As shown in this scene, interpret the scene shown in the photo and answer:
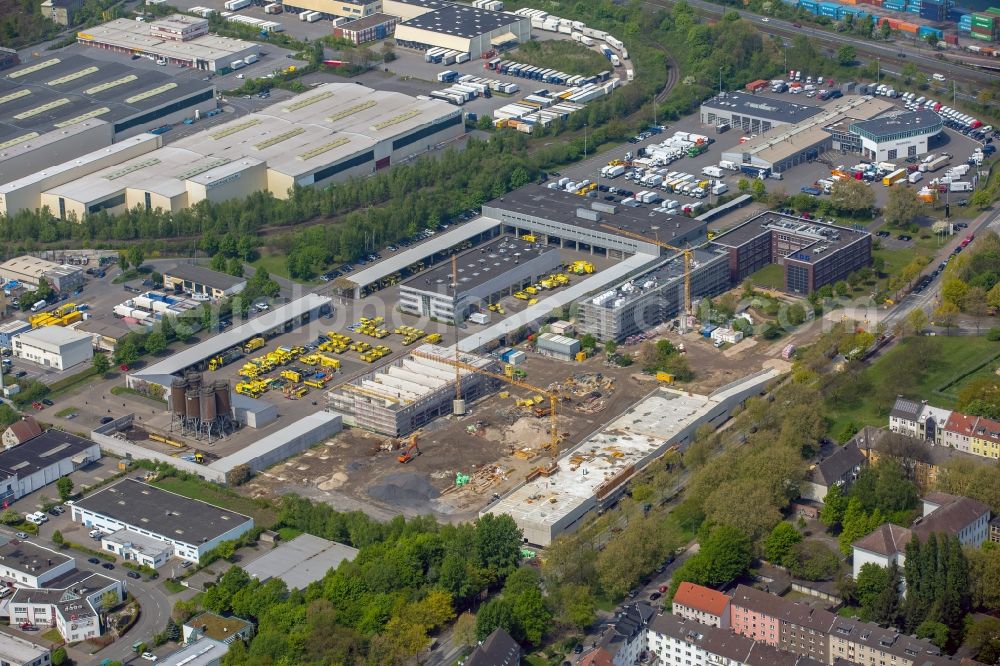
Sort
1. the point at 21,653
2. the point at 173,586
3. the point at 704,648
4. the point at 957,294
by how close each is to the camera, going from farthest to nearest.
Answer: the point at 957,294 < the point at 173,586 < the point at 21,653 < the point at 704,648

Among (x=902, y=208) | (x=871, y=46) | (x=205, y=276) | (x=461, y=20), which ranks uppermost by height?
(x=461, y=20)

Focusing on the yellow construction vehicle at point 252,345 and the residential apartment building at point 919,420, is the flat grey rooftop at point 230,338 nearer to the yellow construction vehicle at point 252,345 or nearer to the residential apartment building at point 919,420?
the yellow construction vehicle at point 252,345

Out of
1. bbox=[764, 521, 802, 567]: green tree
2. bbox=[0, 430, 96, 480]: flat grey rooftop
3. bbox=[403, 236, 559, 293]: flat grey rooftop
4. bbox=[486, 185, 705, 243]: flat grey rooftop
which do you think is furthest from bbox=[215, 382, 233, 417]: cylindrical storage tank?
bbox=[486, 185, 705, 243]: flat grey rooftop

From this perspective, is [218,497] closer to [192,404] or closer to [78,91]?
[192,404]

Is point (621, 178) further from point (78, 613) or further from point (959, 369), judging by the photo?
point (78, 613)

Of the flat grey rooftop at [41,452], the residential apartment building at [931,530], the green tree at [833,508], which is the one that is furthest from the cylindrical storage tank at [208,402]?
the residential apartment building at [931,530]

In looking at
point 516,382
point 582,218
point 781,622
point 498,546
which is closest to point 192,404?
point 516,382

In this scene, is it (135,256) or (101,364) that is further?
(135,256)
